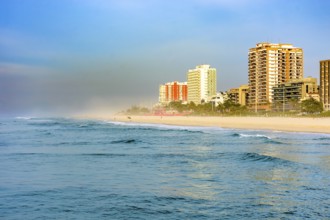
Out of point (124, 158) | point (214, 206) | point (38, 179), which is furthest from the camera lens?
point (124, 158)

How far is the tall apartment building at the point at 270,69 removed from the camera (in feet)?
516

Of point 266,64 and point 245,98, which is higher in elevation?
point 266,64

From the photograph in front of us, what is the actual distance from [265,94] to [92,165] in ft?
468

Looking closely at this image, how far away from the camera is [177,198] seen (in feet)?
39.3

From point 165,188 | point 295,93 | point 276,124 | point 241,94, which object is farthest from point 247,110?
point 165,188

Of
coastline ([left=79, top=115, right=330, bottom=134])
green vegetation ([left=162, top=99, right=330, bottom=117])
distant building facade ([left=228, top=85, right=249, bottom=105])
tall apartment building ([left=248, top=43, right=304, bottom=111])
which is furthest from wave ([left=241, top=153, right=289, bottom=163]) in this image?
distant building facade ([left=228, top=85, right=249, bottom=105])

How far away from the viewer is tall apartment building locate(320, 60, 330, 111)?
437 ft

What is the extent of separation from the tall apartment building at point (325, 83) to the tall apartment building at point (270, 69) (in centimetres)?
1970

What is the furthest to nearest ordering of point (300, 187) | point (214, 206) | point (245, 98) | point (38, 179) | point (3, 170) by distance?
point (245, 98) < point (3, 170) < point (38, 179) < point (300, 187) < point (214, 206)

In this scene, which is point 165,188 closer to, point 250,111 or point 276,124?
point 276,124

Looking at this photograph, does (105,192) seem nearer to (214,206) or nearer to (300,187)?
(214,206)

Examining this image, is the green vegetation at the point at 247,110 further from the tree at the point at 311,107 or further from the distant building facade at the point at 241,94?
the distant building facade at the point at 241,94

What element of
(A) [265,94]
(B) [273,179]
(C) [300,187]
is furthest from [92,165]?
(A) [265,94]

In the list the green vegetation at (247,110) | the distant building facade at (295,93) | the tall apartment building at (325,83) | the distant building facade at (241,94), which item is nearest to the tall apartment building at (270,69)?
the distant building facade at (241,94)
